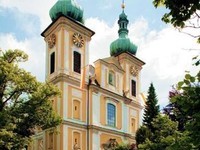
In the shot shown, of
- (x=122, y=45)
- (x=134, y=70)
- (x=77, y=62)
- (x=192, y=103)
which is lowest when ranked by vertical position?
(x=192, y=103)

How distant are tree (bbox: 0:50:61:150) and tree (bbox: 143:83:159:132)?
27.1 feet

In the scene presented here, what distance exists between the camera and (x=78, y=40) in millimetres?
36438

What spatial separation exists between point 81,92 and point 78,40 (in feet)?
15.3

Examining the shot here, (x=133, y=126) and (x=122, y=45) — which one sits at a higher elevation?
(x=122, y=45)

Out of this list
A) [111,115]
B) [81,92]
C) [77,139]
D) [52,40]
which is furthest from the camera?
[111,115]

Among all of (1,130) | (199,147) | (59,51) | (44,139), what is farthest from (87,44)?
(199,147)

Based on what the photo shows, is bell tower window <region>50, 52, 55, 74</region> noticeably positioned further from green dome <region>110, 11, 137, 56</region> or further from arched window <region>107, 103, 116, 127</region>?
green dome <region>110, 11, 137, 56</region>

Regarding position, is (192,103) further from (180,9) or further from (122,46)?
(122,46)

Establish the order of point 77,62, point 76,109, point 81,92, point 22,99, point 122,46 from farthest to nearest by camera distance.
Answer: point 122,46, point 77,62, point 81,92, point 76,109, point 22,99

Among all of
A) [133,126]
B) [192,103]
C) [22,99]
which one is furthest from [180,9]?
[133,126]

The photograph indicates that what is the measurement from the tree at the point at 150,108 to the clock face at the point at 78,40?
25.1ft

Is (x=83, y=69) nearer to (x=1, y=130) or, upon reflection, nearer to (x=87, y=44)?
(x=87, y=44)

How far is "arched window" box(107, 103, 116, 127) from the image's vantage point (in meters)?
37.8

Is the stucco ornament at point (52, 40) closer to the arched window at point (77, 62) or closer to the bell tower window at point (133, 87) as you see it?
the arched window at point (77, 62)
